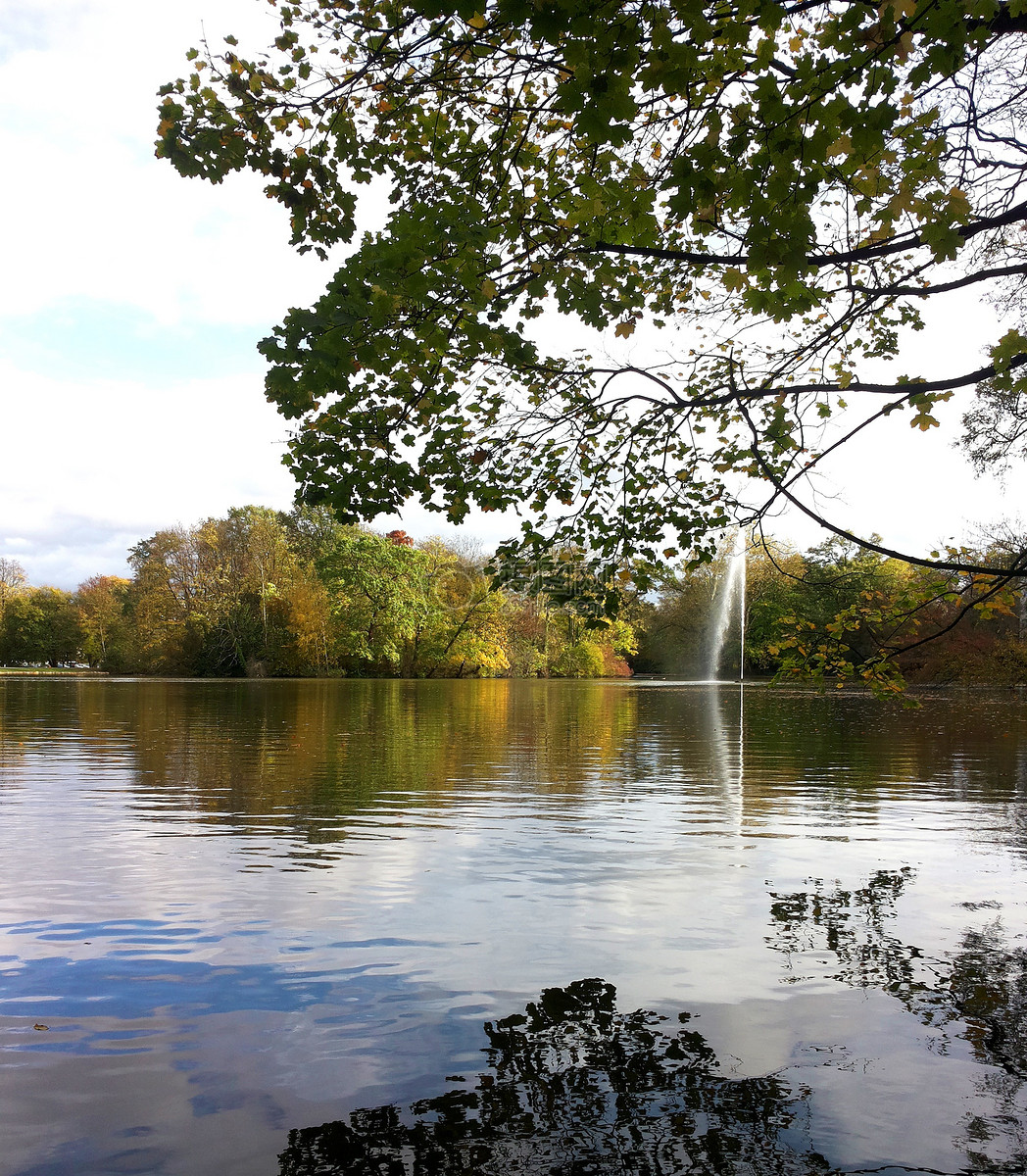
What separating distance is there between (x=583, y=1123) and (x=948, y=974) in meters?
2.56

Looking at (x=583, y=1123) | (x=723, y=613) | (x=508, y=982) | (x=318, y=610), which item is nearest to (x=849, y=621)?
(x=508, y=982)

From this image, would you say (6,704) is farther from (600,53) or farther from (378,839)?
(600,53)

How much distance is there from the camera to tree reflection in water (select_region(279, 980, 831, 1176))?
2939 millimetres

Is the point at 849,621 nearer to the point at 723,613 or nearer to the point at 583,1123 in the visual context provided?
the point at 583,1123

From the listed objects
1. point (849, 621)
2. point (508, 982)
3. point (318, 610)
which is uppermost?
point (318, 610)

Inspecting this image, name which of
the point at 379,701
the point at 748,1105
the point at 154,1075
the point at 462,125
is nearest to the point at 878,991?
the point at 748,1105

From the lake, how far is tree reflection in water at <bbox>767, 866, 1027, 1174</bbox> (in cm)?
2

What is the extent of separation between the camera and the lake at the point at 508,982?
3.12 m

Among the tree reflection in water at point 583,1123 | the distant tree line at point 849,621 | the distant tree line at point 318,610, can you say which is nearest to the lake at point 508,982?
the tree reflection in water at point 583,1123

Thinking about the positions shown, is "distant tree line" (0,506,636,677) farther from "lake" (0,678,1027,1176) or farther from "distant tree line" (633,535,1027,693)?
"lake" (0,678,1027,1176)

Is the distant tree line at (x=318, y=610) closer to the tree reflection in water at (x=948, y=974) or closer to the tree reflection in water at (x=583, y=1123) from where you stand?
the tree reflection in water at (x=948, y=974)

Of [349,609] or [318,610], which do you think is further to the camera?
[349,609]

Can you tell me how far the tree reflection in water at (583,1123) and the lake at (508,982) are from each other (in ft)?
0.04

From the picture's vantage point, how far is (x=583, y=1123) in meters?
3.18
